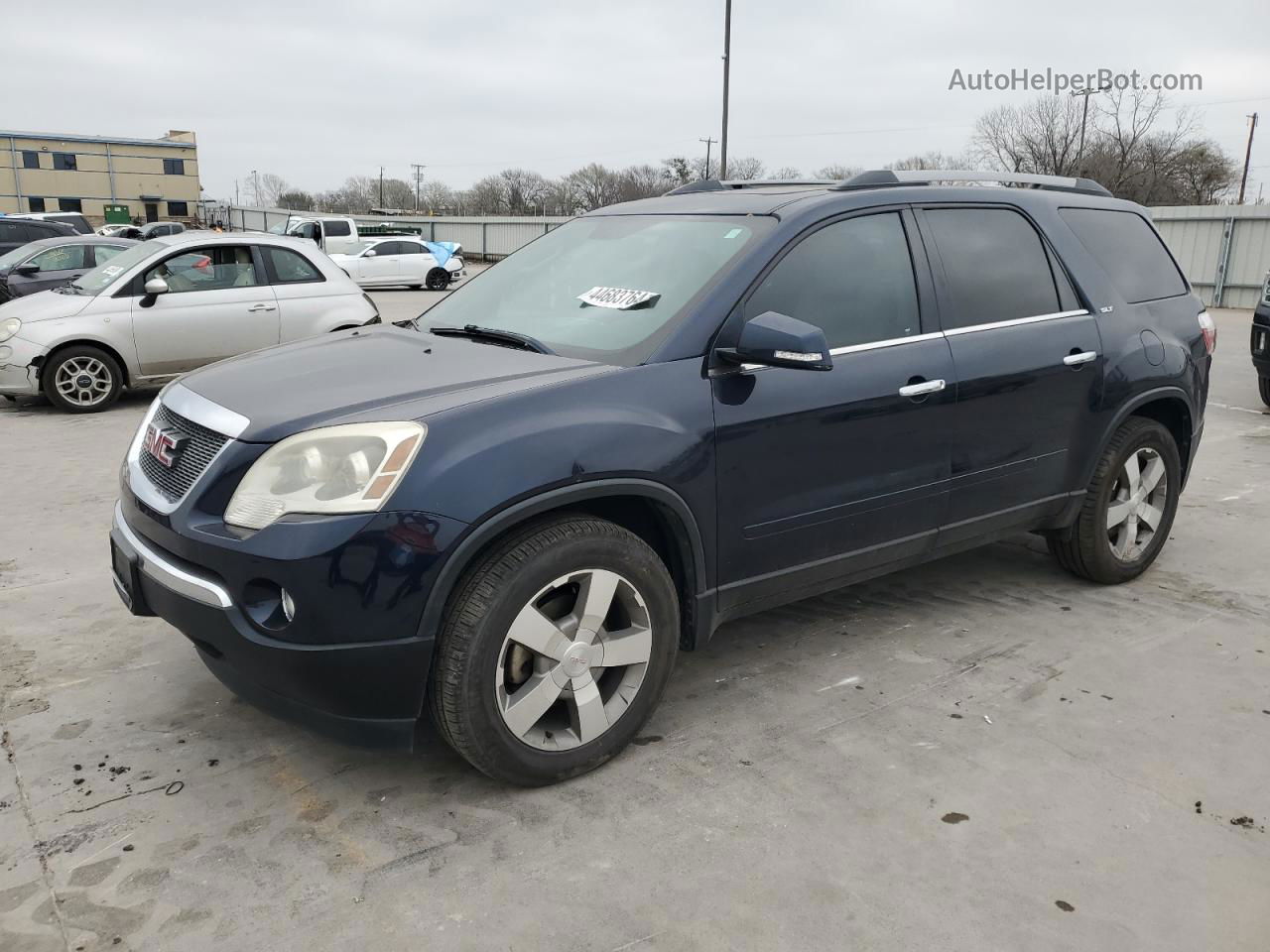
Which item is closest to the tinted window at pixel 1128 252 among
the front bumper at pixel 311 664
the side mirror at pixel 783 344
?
the side mirror at pixel 783 344

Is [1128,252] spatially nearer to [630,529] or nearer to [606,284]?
[606,284]

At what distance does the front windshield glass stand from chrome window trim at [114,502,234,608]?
6.96 meters

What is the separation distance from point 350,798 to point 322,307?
292 inches

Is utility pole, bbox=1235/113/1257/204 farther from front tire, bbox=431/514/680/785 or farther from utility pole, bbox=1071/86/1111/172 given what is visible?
front tire, bbox=431/514/680/785

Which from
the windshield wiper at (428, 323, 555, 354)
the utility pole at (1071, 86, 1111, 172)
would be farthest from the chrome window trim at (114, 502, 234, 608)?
the utility pole at (1071, 86, 1111, 172)

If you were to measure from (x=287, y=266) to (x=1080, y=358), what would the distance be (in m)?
7.60

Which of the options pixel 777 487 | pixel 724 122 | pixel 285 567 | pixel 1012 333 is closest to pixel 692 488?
pixel 777 487

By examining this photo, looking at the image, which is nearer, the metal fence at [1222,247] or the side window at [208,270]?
the side window at [208,270]

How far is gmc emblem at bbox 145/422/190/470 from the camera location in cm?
295

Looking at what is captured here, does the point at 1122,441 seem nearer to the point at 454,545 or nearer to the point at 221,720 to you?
the point at 454,545

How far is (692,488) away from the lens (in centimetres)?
302

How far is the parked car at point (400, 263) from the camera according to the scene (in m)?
27.5

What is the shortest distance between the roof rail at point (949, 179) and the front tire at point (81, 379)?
24.8 feet

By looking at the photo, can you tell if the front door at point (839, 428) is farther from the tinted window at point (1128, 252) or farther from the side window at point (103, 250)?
the side window at point (103, 250)
